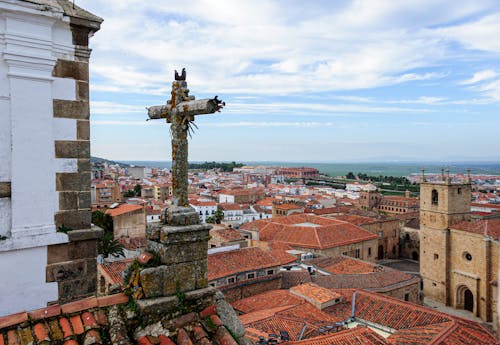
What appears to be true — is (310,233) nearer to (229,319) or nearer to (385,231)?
(385,231)

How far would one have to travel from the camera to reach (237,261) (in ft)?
67.7

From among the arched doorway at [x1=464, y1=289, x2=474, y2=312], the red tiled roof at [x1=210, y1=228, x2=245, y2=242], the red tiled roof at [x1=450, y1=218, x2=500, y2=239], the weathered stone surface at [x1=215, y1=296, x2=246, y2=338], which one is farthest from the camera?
the arched doorway at [x1=464, y1=289, x2=474, y2=312]

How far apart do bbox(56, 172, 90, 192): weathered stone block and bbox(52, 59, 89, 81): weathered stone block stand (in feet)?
3.35

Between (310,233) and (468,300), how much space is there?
1194cm

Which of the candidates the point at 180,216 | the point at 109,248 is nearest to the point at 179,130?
the point at 180,216

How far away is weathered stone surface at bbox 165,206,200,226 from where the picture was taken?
12.6 ft

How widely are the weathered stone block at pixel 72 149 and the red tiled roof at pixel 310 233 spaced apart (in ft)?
91.4

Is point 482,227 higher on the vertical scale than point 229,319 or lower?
lower

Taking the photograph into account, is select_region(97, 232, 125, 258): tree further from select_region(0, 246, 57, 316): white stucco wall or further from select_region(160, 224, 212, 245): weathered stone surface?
select_region(160, 224, 212, 245): weathered stone surface

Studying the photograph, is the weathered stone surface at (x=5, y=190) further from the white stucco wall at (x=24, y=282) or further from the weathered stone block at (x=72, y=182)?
the white stucco wall at (x=24, y=282)

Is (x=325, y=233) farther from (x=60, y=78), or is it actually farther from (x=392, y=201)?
(x=392, y=201)

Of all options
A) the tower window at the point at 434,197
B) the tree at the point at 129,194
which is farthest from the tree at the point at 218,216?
the tree at the point at 129,194

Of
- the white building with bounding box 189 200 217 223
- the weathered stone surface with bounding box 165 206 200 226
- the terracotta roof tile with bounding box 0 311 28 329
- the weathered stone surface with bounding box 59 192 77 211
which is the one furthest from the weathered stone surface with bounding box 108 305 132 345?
the white building with bounding box 189 200 217 223

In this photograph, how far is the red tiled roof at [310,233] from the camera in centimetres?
3194
